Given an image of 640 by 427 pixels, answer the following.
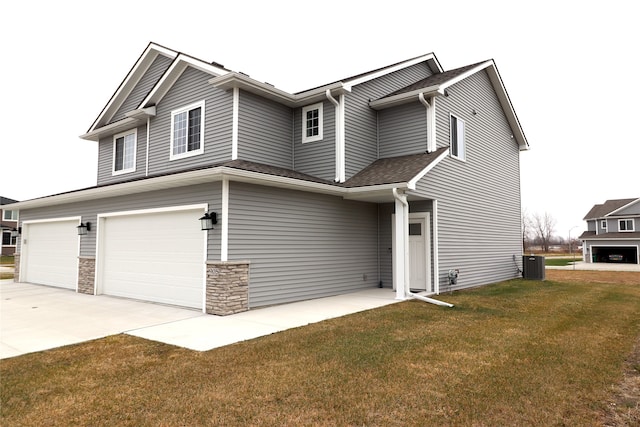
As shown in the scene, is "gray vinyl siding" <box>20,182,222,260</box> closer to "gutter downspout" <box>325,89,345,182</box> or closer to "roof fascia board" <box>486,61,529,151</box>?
"gutter downspout" <box>325,89,345,182</box>

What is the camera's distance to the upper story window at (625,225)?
35250 millimetres

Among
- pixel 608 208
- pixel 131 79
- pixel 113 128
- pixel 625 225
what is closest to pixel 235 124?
pixel 113 128

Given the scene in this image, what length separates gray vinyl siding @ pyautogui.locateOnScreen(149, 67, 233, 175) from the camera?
1054cm

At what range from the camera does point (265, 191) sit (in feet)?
29.4

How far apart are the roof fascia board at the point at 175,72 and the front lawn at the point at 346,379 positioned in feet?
25.6

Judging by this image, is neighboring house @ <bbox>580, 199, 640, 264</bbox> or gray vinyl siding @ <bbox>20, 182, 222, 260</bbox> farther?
neighboring house @ <bbox>580, 199, 640, 264</bbox>

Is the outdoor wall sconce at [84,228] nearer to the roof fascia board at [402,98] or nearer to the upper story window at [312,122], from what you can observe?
the upper story window at [312,122]

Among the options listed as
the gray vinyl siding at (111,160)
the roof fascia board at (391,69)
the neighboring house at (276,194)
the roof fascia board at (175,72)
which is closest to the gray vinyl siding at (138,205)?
the neighboring house at (276,194)

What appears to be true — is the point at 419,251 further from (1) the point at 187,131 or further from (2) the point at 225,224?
(1) the point at 187,131

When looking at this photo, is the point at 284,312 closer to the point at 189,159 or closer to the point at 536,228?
the point at 189,159

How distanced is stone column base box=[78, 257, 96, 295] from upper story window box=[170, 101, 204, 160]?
3.92m

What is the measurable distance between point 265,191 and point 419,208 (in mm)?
4865

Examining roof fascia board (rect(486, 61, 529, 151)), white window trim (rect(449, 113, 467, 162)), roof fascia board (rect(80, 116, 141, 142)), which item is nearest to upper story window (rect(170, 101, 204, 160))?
roof fascia board (rect(80, 116, 141, 142))

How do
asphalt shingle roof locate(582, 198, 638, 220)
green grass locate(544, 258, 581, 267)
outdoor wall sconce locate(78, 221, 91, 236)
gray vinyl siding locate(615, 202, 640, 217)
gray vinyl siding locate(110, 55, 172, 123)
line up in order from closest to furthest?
outdoor wall sconce locate(78, 221, 91, 236)
gray vinyl siding locate(110, 55, 172, 123)
green grass locate(544, 258, 581, 267)
gray vinyl siding locate(615, 202, 640, 217)
asphalt shingle roof locate(582, 198, 638, 220)
